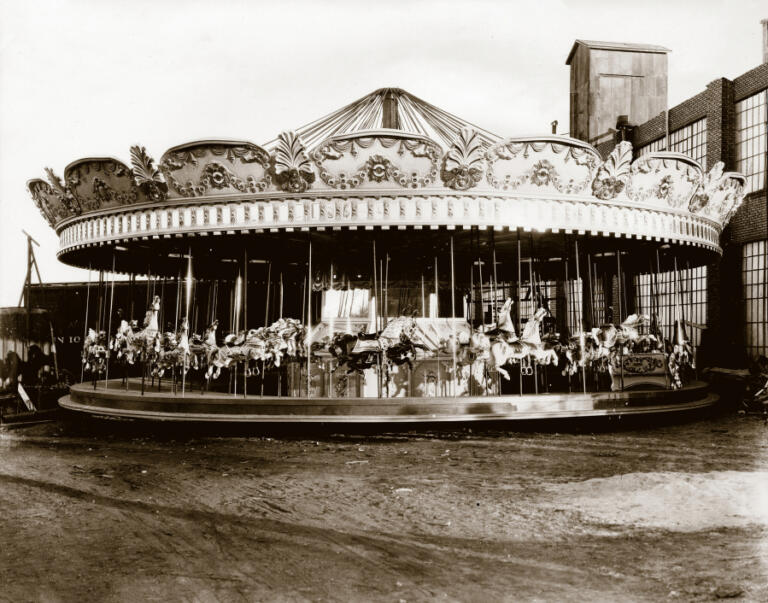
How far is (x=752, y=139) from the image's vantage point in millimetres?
16469

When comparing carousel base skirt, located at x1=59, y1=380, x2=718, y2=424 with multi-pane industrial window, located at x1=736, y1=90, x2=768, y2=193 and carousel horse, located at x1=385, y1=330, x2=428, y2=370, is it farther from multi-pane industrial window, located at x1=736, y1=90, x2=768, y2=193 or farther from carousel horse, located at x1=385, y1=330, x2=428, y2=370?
multi-pane industrial window, located at x1=736, y1=90, x2=768, y2=193

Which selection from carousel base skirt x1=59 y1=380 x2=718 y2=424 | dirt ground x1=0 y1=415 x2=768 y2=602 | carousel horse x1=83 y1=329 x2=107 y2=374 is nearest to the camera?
dirt ground x1=0 y1=415 x2=768 y2=602

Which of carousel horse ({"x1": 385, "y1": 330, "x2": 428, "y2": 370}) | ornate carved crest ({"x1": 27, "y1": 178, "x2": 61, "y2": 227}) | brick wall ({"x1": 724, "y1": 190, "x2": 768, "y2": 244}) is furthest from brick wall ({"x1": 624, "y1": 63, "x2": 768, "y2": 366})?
ornate carved crest ({"x1": 27, "y1": 178, "x2": 61, "y2": 227})

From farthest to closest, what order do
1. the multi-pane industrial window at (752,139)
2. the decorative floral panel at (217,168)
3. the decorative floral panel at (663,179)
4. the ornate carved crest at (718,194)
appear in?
the multi-pane industrial window at (752,139), the ornate carved crest at (718,194), the decorative floral panel at (663,179), the decorative floral panel at (217,168)

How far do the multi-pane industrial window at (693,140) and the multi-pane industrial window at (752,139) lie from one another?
88 centimetres

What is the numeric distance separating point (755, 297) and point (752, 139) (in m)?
3.82

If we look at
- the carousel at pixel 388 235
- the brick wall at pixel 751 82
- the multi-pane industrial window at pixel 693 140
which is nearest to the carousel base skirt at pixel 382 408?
the carousel at pixel 388 235

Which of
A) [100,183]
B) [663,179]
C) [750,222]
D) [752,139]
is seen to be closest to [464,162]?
[663,179]

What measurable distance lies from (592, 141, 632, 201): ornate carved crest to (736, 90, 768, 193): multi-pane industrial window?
8.23m

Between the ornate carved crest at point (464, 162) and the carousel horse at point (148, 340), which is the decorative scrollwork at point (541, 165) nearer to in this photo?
the ornate carved crest at point (464, 162)

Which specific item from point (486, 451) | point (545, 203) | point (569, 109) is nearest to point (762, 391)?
point (545, 203)

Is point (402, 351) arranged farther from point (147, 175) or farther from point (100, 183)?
point (100, 183)

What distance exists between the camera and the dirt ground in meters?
3.51

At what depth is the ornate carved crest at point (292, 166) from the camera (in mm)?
8992
